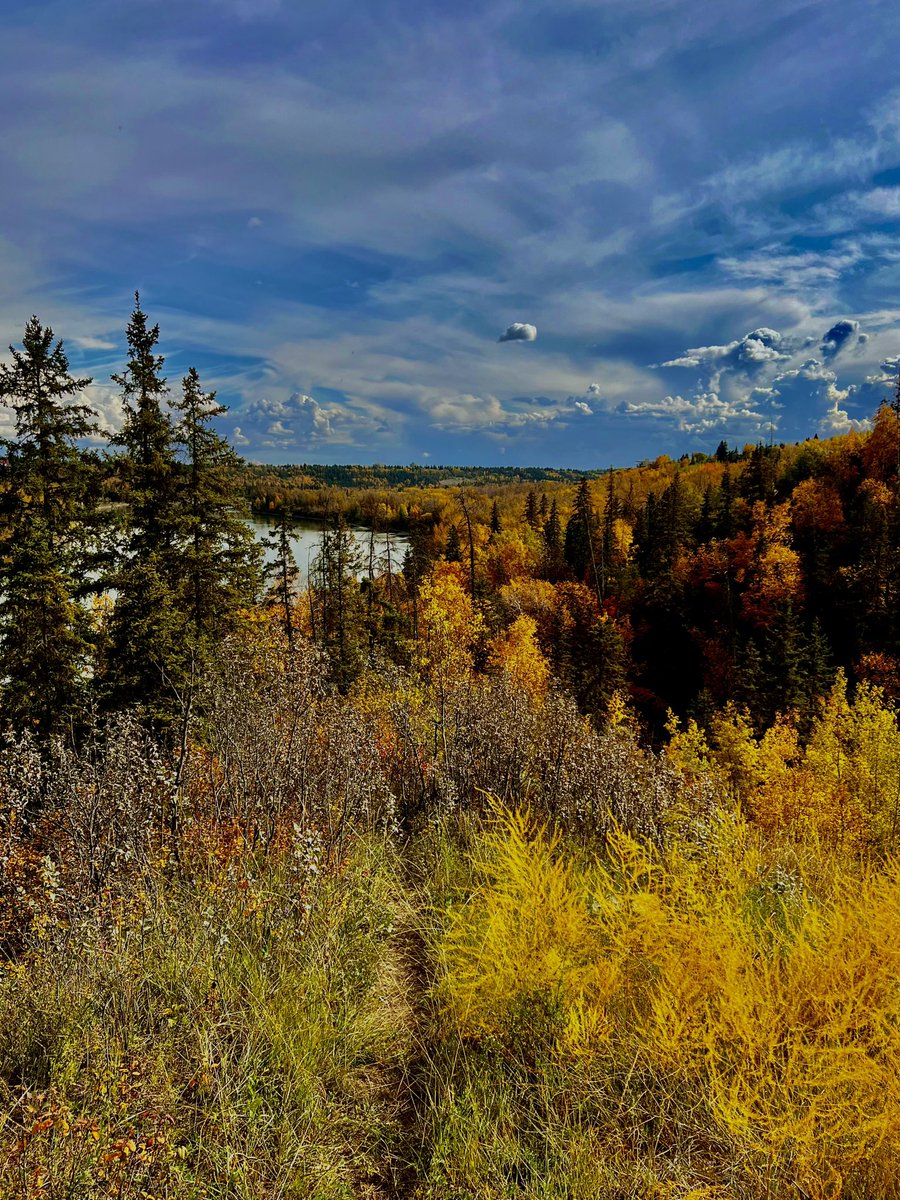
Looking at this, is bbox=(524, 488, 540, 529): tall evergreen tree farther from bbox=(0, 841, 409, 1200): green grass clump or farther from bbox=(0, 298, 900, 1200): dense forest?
bbox=(0, 841, 409, 1200): green grass clump

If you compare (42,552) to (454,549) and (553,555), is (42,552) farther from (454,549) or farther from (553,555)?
(553,555)

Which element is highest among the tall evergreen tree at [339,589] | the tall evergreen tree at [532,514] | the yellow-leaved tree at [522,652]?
the tall evergreen tree at [532,514]

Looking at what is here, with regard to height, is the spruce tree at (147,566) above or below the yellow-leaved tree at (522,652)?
above

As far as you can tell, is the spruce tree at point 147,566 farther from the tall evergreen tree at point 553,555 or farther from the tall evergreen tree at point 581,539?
the tall evergreen tree at point 553,555

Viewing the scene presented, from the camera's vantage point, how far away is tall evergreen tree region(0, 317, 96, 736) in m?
15.5

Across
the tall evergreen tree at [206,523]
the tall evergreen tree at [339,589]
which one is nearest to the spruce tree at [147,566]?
the tall evergreen tree at [206,523]

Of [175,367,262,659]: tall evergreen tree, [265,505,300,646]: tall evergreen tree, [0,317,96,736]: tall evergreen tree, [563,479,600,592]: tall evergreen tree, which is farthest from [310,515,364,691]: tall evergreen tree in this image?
[563,479,600,592]: tall evergreen tree

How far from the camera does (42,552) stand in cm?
1549

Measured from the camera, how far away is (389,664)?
1270 centimetres

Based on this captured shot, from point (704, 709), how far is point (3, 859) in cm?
5145

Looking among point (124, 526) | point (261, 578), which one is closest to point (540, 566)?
point (261, 578)

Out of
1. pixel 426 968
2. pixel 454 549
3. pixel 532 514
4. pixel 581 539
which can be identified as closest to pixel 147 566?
pixel 426 968

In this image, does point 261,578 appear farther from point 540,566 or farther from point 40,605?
point 540,566

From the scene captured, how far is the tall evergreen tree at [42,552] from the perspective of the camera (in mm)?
15523
